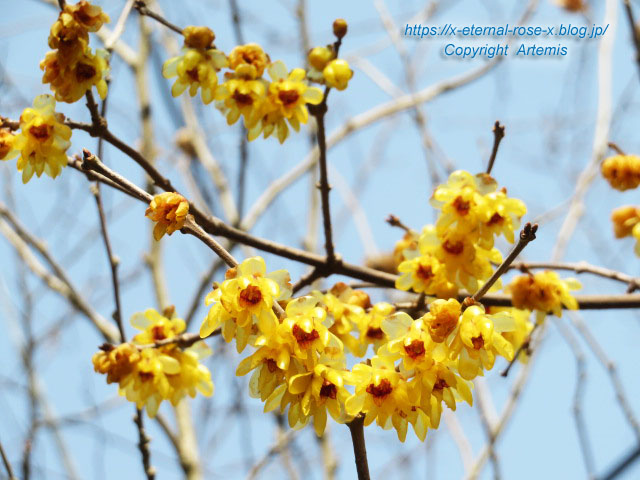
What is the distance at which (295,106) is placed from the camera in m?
1.76

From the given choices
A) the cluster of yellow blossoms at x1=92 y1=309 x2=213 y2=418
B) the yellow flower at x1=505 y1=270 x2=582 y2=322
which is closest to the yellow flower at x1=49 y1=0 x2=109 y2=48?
the cluster of yellow blossoms at x1=92 y1=309 x2=213 y2=418

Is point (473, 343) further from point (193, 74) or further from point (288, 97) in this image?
point (193, 74)

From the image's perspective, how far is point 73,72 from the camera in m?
1.62

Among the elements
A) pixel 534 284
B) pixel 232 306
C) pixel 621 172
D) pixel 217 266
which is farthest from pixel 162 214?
pixel 217 266

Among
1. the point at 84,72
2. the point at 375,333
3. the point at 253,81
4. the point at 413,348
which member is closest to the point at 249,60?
the point at 253,81

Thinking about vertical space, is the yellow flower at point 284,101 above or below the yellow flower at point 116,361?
above

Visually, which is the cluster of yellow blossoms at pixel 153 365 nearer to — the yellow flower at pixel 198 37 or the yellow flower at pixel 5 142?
the yellow flower at pixel 5 142

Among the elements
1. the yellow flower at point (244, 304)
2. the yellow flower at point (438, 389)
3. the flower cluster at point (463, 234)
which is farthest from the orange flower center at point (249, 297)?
the flower cluster at point (463, 234)

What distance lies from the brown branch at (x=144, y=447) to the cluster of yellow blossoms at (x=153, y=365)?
0.20 m

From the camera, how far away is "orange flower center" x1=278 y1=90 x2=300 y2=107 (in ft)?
5.68

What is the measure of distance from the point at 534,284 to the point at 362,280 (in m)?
0.47

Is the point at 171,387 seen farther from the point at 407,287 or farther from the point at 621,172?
the point at 621,172

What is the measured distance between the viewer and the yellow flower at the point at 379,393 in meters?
1.26

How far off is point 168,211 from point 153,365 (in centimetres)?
57
